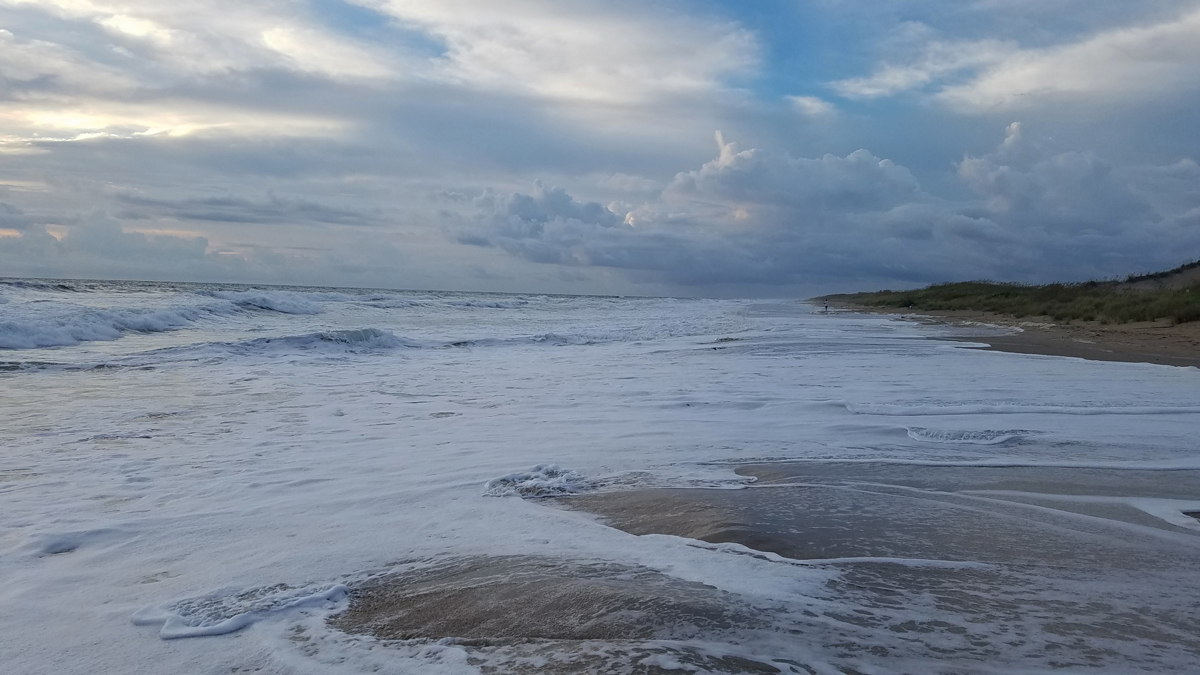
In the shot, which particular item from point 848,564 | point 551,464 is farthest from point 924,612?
point 551,464

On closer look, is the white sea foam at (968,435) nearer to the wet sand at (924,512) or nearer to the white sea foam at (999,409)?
the white sea foam at (999,409)

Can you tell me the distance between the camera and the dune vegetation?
18688 mm

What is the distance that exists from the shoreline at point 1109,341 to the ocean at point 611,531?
10.6 ft

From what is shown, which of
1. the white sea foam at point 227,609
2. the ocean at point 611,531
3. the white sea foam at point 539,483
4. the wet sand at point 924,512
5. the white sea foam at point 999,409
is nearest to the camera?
the ocean at point 611,531

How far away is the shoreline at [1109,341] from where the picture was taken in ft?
39.7

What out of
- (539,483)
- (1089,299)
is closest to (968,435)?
Result: (539,483)

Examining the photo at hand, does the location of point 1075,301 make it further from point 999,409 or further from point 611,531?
point 611,531

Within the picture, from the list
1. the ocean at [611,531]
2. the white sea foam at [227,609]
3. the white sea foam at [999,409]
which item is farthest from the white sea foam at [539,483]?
the white sea foam at [999,409]

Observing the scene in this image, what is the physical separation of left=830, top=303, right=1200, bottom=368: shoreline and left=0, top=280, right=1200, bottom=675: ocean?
3.23m

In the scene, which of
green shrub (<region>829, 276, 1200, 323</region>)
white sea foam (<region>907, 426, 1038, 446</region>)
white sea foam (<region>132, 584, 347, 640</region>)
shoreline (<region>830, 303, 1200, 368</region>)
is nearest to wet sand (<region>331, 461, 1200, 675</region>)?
white sea foam (<region>132, 584, 347, 640</region>)

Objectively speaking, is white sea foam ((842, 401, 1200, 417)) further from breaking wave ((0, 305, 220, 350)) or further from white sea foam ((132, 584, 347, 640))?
breaking wave ((0, 305, 220, 350))

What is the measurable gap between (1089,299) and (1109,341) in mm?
12223

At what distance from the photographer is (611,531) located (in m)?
3.85

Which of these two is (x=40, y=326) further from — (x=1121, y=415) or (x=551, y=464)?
(x=1121, y=415)
